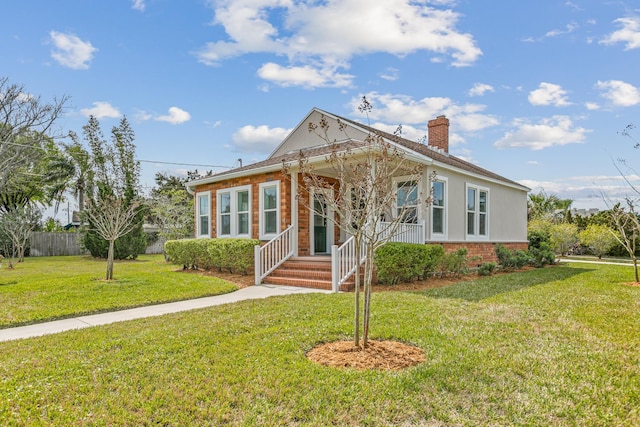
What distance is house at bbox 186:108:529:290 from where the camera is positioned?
10.5 meters

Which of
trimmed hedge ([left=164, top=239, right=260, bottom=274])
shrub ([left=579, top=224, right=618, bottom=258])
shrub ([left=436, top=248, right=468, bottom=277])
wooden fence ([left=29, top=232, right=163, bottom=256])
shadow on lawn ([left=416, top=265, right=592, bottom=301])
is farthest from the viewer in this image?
wooden fence ([left=29, top=232, right=163, bottom=256])

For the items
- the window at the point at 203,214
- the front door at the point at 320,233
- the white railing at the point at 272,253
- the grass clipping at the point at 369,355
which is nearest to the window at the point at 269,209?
Result: the white railing at the point at 272,253

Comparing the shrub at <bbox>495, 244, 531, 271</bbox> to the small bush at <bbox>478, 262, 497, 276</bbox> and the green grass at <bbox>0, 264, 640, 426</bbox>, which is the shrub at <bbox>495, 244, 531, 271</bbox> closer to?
the small bush at <bbox>478, 262, 497, 276</bbox>

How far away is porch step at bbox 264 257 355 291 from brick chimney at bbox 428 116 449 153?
8236 mm

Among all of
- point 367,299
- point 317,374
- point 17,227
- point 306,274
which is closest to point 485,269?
point 306,274

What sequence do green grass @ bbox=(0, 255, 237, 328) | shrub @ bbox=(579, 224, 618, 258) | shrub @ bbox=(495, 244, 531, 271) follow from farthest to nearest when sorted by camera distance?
shrub @ bbox=(579, 224, 618, 258) < shrub @ bbox=(495, 244, 531, 271) < green grass @ bbox=(0, 255, 237, 328)

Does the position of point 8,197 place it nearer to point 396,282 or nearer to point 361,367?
point 396,282

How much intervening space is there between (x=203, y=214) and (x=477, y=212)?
9.47m

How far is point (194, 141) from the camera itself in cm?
1977

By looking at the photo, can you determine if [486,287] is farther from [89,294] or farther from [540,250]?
[89,294]

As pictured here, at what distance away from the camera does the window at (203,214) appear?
47.2 ft

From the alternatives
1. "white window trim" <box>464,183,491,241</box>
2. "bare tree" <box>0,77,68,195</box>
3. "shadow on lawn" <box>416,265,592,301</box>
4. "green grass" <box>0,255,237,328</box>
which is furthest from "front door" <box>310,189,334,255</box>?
"bare tree" <box>0,77,68,195</box>

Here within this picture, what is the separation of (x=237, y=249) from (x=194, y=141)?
1039 centimetres

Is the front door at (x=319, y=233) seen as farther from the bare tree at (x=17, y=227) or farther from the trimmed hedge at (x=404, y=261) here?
the bare tree at (x=17, y=227)
